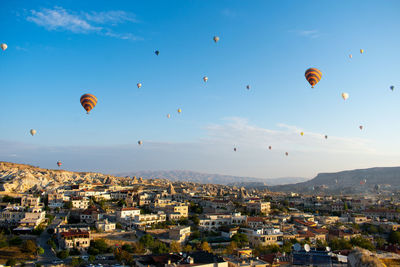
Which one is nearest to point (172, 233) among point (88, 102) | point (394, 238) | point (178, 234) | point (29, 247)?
point (178, 234)

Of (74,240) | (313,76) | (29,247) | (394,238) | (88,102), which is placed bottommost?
(394,238)

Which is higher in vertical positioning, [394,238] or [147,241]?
[147,241]

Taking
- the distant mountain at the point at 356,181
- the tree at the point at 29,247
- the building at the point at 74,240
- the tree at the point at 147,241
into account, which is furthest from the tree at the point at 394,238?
the distant mountain at the point at 356,181

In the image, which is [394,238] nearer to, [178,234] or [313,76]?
[313,76]

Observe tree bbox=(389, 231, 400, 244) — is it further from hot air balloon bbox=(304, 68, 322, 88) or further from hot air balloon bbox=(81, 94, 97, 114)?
hot air balloon bbox=(81, 94, 97, 114)

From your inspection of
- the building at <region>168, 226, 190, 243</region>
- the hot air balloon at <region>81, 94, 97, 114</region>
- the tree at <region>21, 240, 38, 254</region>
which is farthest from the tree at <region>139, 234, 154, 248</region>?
the hot air balloon at <region>81, 94, 97, 114</region>

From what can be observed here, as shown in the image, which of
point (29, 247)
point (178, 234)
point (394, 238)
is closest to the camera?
point (29, 247)
